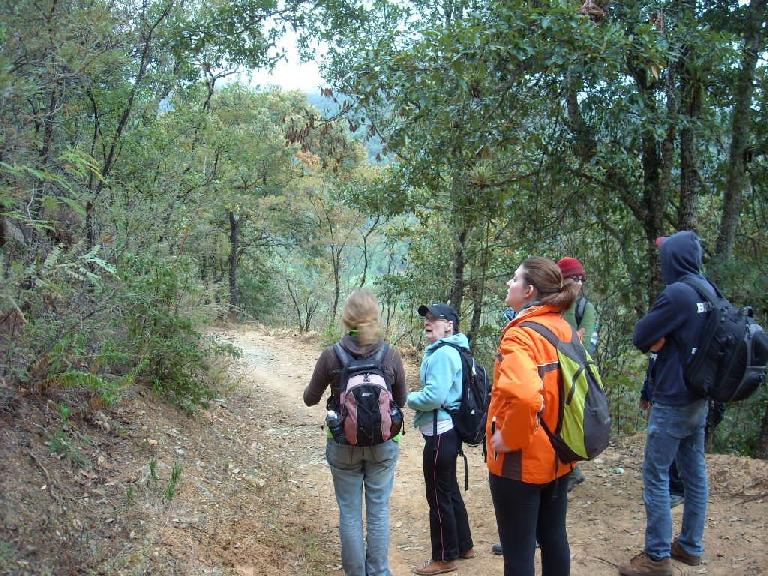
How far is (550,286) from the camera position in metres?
3.14

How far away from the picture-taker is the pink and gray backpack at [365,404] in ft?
11.9

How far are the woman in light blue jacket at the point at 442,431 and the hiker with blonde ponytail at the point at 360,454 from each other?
0.29 metres

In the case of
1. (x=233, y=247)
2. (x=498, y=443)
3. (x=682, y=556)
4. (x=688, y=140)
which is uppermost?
(x=688, y=140)

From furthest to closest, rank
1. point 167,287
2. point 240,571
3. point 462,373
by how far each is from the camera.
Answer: point 167,287
point 462,373
point 240,571

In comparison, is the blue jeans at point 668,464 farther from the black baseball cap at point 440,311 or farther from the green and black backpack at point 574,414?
the black baseball cap at point 440,311

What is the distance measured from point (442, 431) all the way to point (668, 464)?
1.41 m

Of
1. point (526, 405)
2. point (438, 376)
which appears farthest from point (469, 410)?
point (526, 405)

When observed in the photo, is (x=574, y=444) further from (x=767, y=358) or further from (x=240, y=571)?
(x=240, y=571)

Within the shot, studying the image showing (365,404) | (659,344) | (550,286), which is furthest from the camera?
(659,344)

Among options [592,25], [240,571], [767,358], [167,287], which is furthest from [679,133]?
[240,571]

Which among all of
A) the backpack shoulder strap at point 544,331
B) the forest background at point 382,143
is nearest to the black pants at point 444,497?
the backpack shoulder strap at point 544,331

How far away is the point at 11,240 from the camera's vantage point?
14.4 feet

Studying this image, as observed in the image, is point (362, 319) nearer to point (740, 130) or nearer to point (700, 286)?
point (700, 286)

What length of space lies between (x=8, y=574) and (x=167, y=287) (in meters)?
3.56
